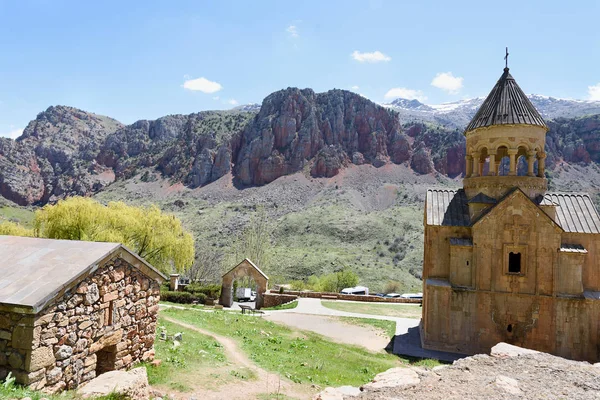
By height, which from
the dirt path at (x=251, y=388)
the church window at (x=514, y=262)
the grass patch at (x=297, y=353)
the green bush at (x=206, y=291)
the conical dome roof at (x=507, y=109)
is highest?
the conical dome roof at (x=507, y=109)

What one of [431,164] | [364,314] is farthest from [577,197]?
[431,164]

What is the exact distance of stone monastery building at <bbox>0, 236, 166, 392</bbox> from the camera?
556cm

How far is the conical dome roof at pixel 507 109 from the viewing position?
16125mm

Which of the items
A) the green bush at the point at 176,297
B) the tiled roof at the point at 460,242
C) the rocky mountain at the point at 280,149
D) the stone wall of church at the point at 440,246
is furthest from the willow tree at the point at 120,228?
the rocky mountain at the point at 280,149

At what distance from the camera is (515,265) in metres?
15.1

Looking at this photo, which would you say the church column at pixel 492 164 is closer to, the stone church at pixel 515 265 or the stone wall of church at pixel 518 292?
the stone church at pixel 515 265

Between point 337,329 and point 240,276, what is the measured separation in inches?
318

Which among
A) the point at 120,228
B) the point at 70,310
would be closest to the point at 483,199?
the point at 70,310

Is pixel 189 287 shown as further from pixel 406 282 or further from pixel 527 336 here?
pixel 406 282

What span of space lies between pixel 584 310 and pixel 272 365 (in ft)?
37.5

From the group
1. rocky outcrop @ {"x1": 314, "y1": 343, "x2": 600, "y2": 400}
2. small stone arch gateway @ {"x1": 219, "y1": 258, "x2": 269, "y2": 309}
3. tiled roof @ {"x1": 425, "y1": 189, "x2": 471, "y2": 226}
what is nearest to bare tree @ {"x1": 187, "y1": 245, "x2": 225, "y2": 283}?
small stone arch gateway @ {"x1": 219, "y1": 258, "x2": 269, "y2": 309}

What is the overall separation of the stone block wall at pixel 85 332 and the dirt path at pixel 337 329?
9.49 m

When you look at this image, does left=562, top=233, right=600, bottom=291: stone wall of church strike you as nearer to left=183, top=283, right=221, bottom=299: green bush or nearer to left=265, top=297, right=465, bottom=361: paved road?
left=265, top=297, right=465, bottom=361: paved road

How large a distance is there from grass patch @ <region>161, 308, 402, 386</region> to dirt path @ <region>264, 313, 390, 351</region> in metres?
0.97
